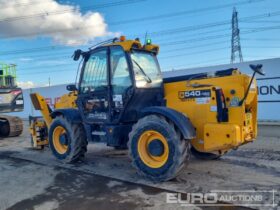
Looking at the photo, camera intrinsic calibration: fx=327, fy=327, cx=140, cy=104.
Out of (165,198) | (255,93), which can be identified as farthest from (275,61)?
(165,198)

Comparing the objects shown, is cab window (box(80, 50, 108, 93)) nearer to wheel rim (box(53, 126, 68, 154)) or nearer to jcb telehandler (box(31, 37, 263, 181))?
jcb telehandler (box(31, 37, 263, 181))

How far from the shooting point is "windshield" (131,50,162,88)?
19.8 ft

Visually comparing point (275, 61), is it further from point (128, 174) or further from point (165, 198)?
point (165, 198)

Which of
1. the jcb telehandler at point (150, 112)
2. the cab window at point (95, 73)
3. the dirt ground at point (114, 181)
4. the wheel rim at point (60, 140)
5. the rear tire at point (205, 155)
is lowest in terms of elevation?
the dirt ground at point (114, 181)

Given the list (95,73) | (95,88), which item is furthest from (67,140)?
(95,73)

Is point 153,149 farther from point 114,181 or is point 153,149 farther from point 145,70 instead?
point 145,70

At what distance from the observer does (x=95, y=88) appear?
6578 mm

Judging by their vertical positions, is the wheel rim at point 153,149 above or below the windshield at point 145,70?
below

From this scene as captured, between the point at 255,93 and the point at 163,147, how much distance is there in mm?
1894

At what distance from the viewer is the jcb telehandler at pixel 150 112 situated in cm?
Answer: 517

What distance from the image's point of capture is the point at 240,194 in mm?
4625

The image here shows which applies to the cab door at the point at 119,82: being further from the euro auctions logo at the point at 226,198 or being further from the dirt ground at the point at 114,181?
the euro auctions logo at the point at 226,198

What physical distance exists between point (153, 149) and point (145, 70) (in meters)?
1.62

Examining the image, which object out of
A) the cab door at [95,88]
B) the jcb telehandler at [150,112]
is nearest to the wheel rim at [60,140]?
the jcb telehandler at [150,112]
